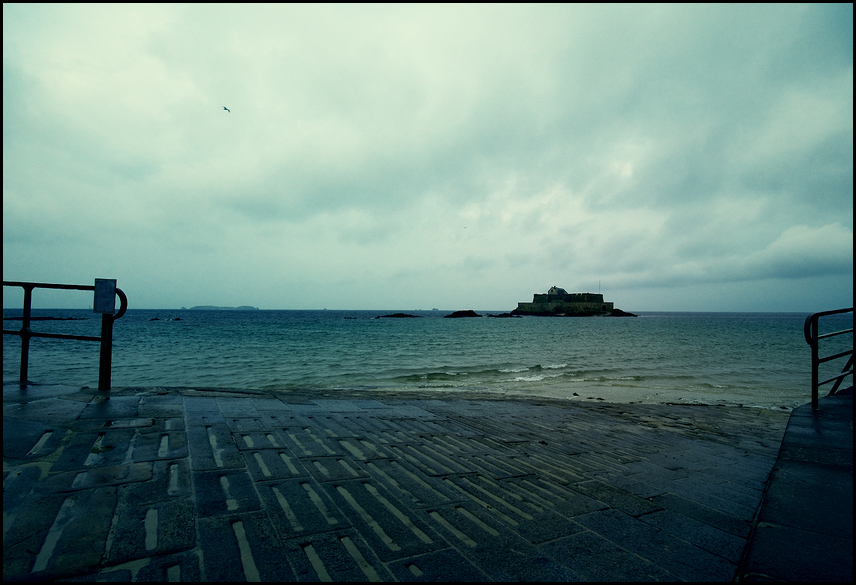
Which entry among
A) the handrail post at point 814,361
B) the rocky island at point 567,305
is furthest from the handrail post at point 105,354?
the rocky island at point 567,305

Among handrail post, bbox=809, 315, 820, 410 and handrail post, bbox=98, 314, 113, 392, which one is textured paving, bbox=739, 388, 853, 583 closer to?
handrail post, bbox=809, 315, 820, 410

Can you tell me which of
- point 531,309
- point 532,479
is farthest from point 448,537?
point 531,309

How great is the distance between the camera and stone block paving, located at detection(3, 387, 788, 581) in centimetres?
211

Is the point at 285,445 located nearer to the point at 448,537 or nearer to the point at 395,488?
the point at 395,488

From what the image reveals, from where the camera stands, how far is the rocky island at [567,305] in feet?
495

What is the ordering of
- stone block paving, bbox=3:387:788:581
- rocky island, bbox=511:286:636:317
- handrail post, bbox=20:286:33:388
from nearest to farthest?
stone block paving, bbox=3:387:788:581
handrail post, bbox=20:286:33:388
rocky island, bbox=511:286:636:317

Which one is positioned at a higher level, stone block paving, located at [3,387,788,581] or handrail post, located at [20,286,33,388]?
handrail post, located at [20,286,33,388]

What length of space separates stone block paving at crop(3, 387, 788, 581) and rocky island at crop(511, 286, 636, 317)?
15444 centimetres

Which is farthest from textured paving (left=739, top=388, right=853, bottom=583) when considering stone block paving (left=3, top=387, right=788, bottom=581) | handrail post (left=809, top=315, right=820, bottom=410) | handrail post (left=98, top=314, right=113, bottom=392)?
handrail post (left=98, top=314, right=113, bottom=392)

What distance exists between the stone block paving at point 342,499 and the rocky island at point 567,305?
154 meters

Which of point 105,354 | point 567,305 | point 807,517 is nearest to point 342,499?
point 807,517

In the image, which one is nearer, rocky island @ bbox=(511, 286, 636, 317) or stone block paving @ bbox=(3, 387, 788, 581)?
stone block paving @ bbox=(3, 387, 788, 581)

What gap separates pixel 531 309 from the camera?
15812cm

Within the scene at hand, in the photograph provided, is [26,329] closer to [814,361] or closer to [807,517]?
[807,517]
